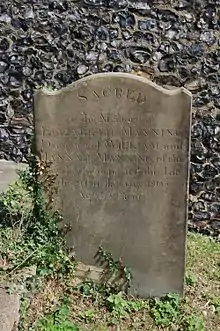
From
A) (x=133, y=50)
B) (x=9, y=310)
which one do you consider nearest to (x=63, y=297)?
(x=9, y=310)

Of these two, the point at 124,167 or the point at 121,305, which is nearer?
the point at 124,167

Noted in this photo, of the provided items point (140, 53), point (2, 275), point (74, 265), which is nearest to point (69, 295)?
point (74, 265)

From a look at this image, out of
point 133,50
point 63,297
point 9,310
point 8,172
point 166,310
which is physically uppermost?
point 133,50

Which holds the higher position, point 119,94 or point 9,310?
point 119,94

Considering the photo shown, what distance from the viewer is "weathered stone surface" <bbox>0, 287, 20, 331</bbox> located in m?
4.03

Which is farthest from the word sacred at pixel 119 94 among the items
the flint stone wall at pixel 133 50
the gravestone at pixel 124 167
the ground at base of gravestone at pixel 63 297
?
the flint stone wall at pixel 133 50

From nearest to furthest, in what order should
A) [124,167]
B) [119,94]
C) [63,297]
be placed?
1. [119,94]
2. [124,167]
3. [63,297]

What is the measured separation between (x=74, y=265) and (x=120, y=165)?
0.88m

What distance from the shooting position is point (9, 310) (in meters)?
4.13

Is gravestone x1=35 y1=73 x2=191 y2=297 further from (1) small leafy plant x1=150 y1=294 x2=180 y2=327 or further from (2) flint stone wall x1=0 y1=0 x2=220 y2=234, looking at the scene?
(2) flint stone wall x1=0 y1=0 x2=220 y2=234

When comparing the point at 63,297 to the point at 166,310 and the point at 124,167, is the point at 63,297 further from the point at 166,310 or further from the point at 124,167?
the point at 124,167

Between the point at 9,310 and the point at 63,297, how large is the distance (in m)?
0.78

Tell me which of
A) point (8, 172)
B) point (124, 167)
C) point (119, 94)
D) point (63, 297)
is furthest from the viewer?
point (8, 172)

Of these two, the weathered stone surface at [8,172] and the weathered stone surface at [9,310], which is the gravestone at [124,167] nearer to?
the weathered stone surface at [9,310]
